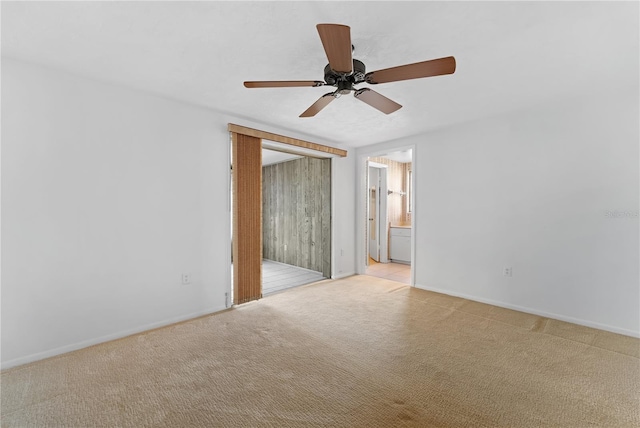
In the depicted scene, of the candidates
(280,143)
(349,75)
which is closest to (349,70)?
(349,75)

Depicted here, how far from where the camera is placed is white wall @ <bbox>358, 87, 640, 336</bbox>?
273 cm

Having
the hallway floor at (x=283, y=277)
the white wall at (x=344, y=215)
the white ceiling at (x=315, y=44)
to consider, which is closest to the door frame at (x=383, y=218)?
the white wall at (x=344, y=215)

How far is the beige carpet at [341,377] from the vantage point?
1654mm

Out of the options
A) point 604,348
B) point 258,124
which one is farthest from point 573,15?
point 258,124

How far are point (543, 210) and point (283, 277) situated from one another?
384 cm

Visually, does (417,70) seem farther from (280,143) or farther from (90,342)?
(90,342)

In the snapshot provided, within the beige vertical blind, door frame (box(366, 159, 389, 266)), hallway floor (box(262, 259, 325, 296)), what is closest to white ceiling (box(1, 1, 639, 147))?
the beige vertical blind

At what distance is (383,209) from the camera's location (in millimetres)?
6410

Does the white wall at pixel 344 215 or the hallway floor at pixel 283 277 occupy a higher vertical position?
the white wall at pixel 344 215

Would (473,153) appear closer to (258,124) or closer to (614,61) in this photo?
(614,61)

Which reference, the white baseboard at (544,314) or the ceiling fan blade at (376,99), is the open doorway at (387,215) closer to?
the white baseboard at (544,314)

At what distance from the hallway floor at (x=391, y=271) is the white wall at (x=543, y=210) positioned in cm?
75

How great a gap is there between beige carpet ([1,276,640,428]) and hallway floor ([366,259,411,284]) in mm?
1782

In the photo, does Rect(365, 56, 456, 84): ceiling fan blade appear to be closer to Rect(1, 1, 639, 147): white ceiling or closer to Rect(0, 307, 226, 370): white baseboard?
Rect(1, 1, 639, 147): white ceiling
